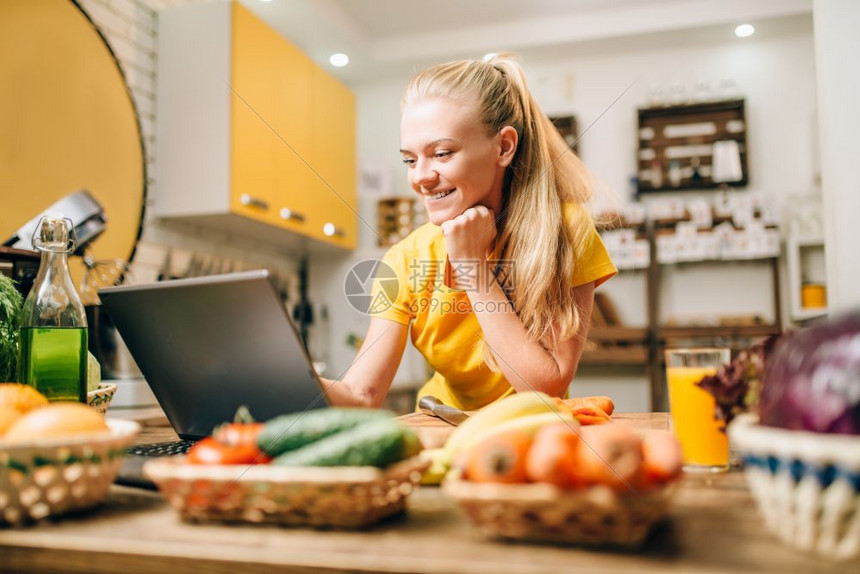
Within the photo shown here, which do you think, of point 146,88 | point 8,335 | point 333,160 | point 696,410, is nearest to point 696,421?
point 696,410

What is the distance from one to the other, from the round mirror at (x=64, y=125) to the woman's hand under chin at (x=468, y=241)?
1.40 metres

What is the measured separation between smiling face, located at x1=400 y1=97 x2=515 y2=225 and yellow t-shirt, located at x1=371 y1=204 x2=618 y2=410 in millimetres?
182

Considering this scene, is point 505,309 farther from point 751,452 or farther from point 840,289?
point 751,452

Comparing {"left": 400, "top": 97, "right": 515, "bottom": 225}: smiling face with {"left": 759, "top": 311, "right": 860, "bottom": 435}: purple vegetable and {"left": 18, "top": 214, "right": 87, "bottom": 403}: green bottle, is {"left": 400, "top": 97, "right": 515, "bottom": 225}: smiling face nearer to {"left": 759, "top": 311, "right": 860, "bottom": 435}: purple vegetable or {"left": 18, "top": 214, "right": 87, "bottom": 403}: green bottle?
{"left": 18, "top": 214, "right": 87, "bottom": 403}: green bottle

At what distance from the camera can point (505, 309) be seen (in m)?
1.30

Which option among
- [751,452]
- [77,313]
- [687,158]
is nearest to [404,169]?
[687,158]

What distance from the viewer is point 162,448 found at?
896 mm

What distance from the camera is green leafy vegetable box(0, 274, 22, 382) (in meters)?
0.94

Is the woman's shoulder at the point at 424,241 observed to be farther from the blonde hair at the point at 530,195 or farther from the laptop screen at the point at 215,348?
the laptop screen at the point at 215,348

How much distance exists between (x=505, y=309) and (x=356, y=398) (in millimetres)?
327

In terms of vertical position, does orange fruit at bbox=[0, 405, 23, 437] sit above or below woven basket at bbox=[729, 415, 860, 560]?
above

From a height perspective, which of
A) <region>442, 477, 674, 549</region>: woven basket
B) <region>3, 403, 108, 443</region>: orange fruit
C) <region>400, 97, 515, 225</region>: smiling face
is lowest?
<region>442, 477, 674, 549</region>: woven basket

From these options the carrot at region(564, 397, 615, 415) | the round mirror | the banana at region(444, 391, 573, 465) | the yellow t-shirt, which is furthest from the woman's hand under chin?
the round mirror

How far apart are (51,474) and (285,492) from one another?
0.21 metres
